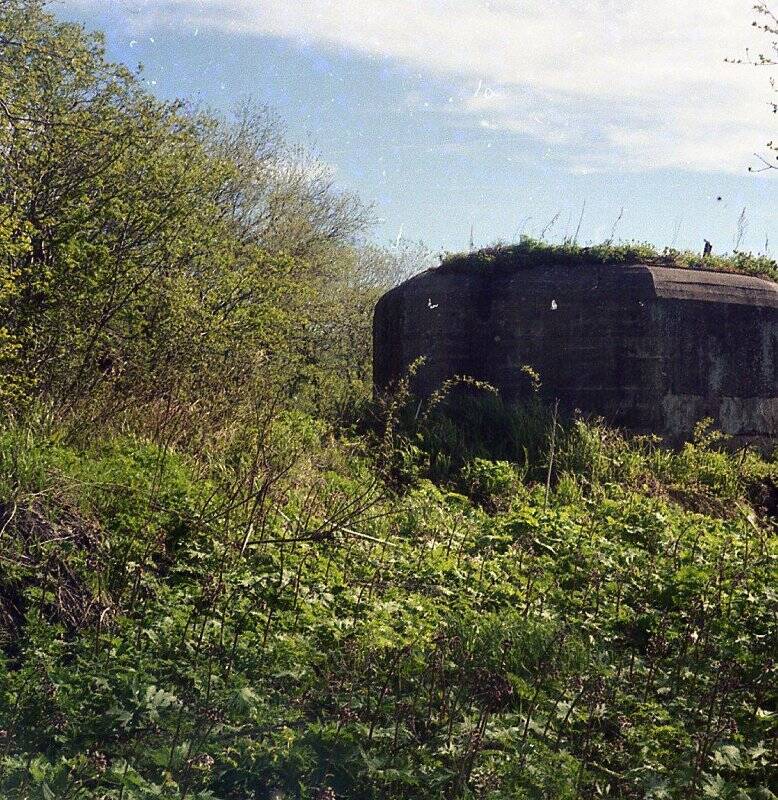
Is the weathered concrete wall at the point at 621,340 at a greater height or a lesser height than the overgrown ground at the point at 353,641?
greater

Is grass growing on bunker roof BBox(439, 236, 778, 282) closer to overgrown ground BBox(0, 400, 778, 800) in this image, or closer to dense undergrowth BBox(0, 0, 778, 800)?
dense undergrowth BBox(0, 0, 778, 800)

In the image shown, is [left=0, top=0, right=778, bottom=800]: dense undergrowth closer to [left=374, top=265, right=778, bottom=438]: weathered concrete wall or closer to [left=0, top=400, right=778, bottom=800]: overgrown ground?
[left=0, top=400, right=778, bottom=800]: overgrown ground

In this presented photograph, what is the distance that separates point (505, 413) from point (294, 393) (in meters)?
3.43

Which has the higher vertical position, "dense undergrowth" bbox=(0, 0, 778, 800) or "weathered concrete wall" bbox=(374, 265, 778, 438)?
"weathered concrete wall" bbox=(374, 265, 778, 438)

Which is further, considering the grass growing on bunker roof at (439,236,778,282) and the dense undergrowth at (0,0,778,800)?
the grass growing on bunker roof at (439,236,778,282)

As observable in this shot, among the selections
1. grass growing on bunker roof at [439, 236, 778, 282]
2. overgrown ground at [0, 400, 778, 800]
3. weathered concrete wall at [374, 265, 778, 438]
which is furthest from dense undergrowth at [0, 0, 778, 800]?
grass growing on bunker roof at [439, 236, 778, 282]

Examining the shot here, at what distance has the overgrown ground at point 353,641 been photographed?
12.3ft

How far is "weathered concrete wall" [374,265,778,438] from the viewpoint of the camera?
12484 mm

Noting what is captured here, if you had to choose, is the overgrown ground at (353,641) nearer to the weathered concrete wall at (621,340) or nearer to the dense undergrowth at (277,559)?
the dense undergrowth at (277,559)

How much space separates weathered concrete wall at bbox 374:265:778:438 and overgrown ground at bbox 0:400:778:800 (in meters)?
3.85

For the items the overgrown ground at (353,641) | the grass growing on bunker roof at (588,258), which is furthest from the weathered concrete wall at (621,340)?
the overgrown ground at (353,641)

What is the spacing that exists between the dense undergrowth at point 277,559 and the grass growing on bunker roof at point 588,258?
243 centimetres

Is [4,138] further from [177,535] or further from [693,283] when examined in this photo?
[693,283]

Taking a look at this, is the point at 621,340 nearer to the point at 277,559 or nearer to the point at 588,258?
the point at 588,258
